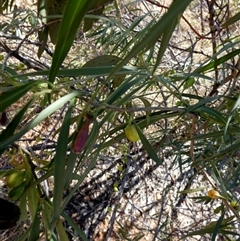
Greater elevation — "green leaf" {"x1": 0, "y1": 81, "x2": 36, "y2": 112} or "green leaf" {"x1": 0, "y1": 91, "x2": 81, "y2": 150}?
"green leaf" {"x1": 0, "y1": 81, "x2": 36, "y2": 112}

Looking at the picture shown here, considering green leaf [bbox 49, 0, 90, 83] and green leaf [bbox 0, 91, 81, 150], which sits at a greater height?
green leaf [bbox 49, 0, 90, 83]

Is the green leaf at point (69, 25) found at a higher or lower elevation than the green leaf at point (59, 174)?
higher

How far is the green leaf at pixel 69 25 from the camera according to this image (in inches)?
16.0

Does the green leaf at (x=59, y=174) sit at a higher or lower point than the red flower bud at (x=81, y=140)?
lower

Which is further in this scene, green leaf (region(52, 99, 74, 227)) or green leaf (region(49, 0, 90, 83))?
green leaf (region(52, 99, 74, 227))

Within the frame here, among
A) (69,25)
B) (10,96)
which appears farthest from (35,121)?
(69,25)

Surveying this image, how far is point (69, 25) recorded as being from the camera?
437 mm

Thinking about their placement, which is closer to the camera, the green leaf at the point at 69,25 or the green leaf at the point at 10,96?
the green leaf at the point at 69,25

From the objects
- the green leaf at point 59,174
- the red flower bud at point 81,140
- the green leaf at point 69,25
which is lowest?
the green leaf at point 59,174

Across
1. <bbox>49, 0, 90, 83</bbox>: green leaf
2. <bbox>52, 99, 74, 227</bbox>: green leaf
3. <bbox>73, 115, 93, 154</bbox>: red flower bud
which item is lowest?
<bbox>52, 99, 74, 227</bbox>: green leaf

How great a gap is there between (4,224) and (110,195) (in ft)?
5.43

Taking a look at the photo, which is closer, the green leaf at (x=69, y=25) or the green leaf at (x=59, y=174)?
the green leaf at (x=69, y=25)

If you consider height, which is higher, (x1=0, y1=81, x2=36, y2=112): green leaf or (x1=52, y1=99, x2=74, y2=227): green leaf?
(x1=0, y1=81, x2=36, y2=112): green leaf

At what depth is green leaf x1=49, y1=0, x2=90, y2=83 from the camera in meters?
0.41
